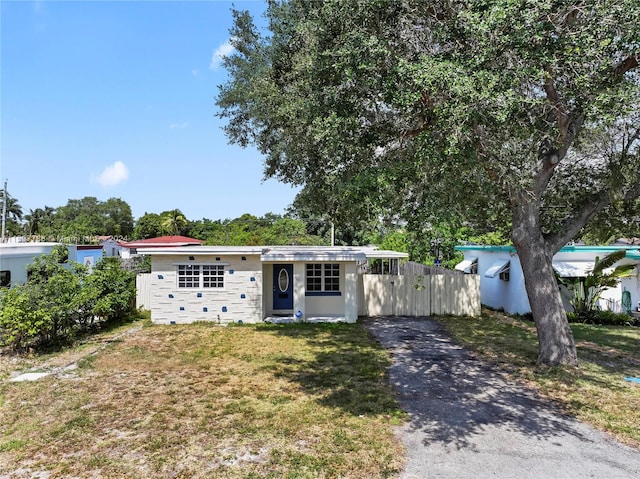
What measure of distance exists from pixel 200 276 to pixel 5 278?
6.20 metres

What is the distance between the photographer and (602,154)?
9633 mm

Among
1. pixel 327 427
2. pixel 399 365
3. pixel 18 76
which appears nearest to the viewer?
pixel 327 427

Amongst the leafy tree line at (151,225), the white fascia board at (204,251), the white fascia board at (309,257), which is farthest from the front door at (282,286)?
the leafy tree line at (151,225)

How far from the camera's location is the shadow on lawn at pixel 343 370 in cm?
655

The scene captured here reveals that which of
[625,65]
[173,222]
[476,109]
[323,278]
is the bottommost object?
[323,278]

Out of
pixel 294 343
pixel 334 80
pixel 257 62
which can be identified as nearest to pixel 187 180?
pixel 257 62

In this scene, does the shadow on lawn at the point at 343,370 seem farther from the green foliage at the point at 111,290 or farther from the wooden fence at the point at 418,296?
the green foliage at the point at 111,290

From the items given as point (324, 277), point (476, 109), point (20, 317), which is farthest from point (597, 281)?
point (20, 317)

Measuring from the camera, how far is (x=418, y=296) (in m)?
15.8

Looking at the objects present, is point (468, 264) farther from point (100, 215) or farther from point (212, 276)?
point (100, 215)

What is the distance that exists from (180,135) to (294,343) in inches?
429

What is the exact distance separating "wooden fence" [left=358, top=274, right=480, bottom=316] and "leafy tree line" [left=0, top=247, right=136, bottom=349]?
9.07 meters

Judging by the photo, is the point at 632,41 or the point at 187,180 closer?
the point at 632,41

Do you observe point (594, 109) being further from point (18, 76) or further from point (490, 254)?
point (18, 76)
